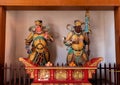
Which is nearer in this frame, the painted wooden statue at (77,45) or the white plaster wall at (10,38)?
the painted wooden statue at (77,45)

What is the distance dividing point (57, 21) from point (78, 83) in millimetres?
1024

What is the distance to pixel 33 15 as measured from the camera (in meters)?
2.58

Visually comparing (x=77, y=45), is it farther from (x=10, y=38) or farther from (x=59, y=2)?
(x=10, y=38)

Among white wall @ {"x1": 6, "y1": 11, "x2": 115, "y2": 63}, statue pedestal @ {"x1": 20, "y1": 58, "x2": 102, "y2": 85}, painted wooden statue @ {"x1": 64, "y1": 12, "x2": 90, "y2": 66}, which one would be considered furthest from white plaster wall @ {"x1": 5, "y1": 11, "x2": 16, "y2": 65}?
painted wooden statue @ {"x1": 64, "y1": 12, "x2": 90, "y2": 66}

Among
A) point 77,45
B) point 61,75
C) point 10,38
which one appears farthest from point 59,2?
point 10,38

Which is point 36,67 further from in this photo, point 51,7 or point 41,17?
point 41,17

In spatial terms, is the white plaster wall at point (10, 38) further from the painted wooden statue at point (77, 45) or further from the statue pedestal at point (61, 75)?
the painted wooden statue at point (77, 45)

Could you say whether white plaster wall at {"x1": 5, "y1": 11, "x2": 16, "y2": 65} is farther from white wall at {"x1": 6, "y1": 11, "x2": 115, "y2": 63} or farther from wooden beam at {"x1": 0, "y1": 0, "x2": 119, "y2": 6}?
wooden beam at {"x1": 0, "y1": 0, "x2": 119, "y2": 6}

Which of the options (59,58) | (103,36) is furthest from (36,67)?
(103,36)

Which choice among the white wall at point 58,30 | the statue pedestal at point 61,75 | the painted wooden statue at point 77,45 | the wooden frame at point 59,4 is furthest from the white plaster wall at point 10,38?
the painted wooden statue at point 77,45

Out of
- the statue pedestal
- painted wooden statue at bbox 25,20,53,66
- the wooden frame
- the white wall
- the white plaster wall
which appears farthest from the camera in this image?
the white wall

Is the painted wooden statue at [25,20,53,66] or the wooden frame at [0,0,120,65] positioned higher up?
the wooden frame at [0,0,120,65]

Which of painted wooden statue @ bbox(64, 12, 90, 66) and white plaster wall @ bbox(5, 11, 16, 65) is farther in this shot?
white plaster wall @ bbox(5, 11, 16, 65)

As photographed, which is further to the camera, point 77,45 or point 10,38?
point 10,38
